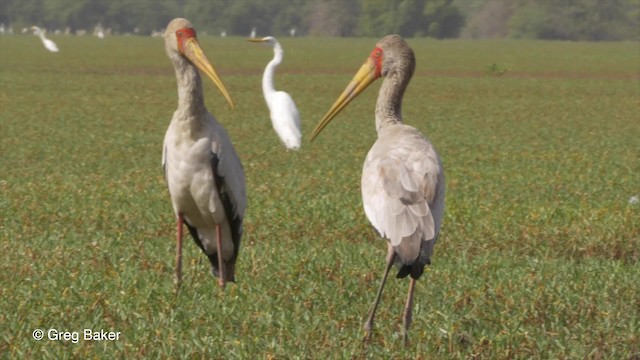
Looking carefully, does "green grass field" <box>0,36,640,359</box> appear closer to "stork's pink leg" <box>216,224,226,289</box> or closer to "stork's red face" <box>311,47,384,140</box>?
"stork's pink leg" <box>216,224,226,289</box>

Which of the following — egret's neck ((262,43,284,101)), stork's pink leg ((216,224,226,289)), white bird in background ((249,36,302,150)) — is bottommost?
white bird in background ((249,36,302,150))

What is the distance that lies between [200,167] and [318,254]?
1.58 meters

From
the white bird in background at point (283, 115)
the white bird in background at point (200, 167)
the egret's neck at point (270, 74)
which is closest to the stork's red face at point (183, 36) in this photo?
the white bird in background at point (200, 167)

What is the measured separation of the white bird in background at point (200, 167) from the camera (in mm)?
7125

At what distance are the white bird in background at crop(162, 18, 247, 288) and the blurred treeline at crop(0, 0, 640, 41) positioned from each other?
126799mm

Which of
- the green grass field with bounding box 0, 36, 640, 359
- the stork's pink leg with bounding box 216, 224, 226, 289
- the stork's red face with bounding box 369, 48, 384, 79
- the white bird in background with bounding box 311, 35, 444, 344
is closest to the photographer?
the white bird in background with bounding box 311, 35, 444, 344

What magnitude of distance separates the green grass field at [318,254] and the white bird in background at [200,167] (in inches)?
12.6

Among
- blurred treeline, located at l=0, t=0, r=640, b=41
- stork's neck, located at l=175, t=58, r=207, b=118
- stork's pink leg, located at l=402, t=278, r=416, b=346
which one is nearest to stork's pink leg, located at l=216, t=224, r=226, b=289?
stork's neck, located at l=175, t=58, r=207, b=118

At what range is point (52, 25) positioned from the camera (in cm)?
15625

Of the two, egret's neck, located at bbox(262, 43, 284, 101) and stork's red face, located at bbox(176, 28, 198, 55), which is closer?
stork's red face, located at bbox(176, 28, 198, 55)

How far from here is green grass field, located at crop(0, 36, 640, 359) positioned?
6105mm

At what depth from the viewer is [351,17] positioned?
153 m

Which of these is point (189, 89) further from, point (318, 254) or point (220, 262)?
point (318, 254)

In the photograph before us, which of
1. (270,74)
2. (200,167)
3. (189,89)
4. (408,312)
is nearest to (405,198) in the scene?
(408,312)
